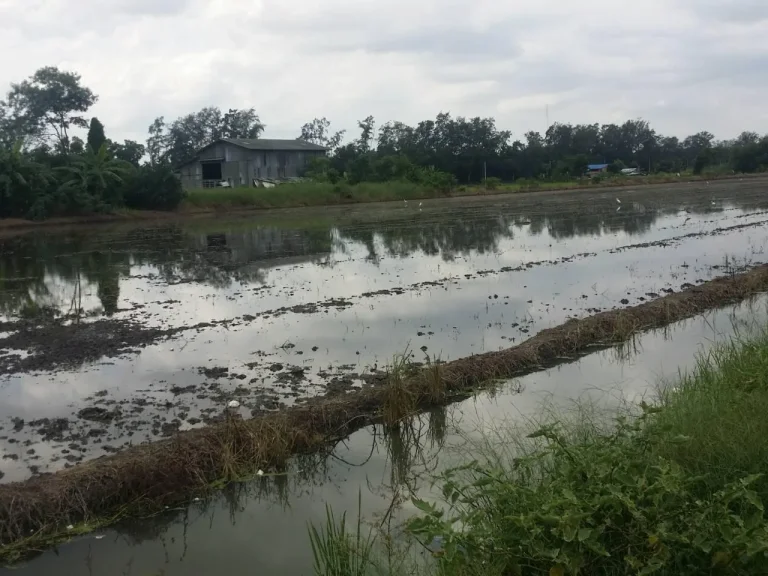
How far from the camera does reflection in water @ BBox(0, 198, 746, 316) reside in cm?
1603

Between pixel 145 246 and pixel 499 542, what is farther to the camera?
pixel 145 246

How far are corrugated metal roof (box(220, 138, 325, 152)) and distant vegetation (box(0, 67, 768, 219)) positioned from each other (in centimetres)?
226

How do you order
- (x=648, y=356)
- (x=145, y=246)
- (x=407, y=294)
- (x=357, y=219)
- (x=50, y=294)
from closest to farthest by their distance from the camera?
(x=648, y=356), (x=407, y=294), (x=50, y=294), (x=145, y=246), (x=357, y=219)

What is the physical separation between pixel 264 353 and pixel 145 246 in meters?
16.6

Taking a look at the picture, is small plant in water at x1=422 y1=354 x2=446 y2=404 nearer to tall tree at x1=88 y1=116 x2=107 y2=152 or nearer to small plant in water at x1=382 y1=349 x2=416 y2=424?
small plant in water at x1=382 y1=349 x2=416 y2=424

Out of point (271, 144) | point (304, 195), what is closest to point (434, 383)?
point (304, 195)

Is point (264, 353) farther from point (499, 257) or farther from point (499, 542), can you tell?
point (499, 257)

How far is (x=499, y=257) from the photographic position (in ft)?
58.6

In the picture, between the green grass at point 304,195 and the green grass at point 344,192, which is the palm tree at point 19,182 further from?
the green grass at point 304,195

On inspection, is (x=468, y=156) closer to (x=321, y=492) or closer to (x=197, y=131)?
(x=197, y=131)

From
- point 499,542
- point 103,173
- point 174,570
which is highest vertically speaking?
point 103,173

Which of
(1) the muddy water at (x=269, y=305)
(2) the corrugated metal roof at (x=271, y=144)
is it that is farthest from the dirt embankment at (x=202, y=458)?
(2) the corrugated metal roof at (x=271, y=144)

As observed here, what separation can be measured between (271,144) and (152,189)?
56.8 feet

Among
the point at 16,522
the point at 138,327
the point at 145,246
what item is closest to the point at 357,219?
the point at 145,246
